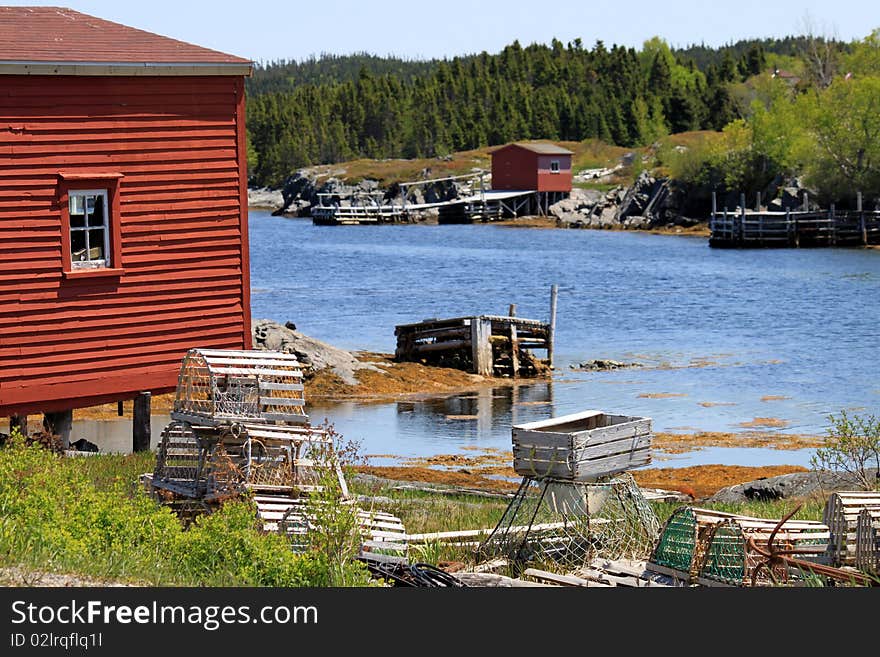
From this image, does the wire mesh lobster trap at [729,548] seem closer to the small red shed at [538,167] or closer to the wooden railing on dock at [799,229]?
the wooden railing on dock at [799,229]

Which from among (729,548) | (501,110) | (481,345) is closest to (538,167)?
(501,110)

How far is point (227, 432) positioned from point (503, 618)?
5920mm

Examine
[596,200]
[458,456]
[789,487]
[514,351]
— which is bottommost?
[458,456]

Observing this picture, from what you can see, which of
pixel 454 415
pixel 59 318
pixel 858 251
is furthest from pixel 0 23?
pixel 858 251

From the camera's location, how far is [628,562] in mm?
12500

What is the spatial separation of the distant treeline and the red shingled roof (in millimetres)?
129579

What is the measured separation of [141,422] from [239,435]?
7.27m

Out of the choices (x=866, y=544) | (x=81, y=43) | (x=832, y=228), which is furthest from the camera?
(x=832, y=228)

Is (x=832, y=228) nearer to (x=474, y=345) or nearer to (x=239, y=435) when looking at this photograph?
(x=474, y=345)

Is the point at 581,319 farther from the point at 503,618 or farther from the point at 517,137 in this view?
the point at 517,137

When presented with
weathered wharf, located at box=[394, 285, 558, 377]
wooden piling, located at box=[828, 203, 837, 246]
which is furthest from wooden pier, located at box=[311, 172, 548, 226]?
weathered wharf, located at box=[394, 285, 558, 377]

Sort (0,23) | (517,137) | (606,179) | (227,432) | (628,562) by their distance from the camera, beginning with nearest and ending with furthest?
(628,562)
(227,432)
(0,23)
(606,179)
(517,137)

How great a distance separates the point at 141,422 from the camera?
2103 cm

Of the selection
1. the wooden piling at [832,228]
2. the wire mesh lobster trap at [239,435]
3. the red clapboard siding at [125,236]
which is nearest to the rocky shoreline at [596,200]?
the wooden piling at [832,228]
